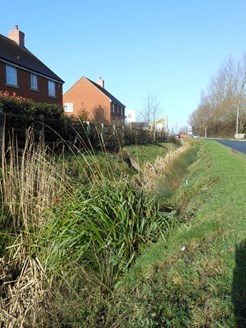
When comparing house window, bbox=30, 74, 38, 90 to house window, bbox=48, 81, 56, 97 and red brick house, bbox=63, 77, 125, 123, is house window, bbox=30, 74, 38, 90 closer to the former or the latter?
house window, bbox=48, 81, 56, 97

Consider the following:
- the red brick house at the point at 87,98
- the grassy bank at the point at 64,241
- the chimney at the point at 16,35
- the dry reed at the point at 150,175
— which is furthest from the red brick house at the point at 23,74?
the red brick house at the point at 87,98

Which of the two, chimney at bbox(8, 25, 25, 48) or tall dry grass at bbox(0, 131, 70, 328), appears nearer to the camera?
tall dry grass at bbox(0, 131, 70, 328)

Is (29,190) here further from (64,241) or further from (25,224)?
(64,241)

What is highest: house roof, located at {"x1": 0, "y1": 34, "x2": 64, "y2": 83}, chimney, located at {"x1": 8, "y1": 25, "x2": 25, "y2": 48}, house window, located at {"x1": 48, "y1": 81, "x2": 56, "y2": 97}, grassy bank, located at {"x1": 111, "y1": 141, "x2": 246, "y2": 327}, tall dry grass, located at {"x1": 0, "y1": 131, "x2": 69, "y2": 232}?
chimney, located at {"x1": 8, "y1": 25, "x2": 25, "y2": 48}

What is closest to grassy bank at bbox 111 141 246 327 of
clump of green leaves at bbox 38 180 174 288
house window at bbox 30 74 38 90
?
clump of green leaves at bbox 38 180 174 288

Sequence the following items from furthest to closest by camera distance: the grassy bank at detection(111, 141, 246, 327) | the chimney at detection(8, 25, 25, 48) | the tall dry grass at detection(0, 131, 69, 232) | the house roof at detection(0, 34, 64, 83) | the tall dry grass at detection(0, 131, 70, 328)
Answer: the chimney at detection(8, 25, 25, 48)
the house roof at detection(0, 34, 64, 83)
the tall dry grass at detection(0, 131, 69, 232)
the tall dry grass at detection(0, 131, 70, 328)
the grassy bank at detection(111, 141, 246, 327)

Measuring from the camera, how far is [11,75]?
24.6m

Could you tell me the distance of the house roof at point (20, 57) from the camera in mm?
24797

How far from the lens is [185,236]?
4.55 m

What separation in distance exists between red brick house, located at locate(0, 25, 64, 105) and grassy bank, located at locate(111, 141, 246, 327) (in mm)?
18929

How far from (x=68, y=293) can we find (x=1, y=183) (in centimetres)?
230

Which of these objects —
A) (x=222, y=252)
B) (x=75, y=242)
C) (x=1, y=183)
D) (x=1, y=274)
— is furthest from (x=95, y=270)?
(x=1, y=183)

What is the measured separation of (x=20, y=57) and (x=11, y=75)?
3.20 meters

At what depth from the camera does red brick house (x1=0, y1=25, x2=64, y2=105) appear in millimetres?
24172
